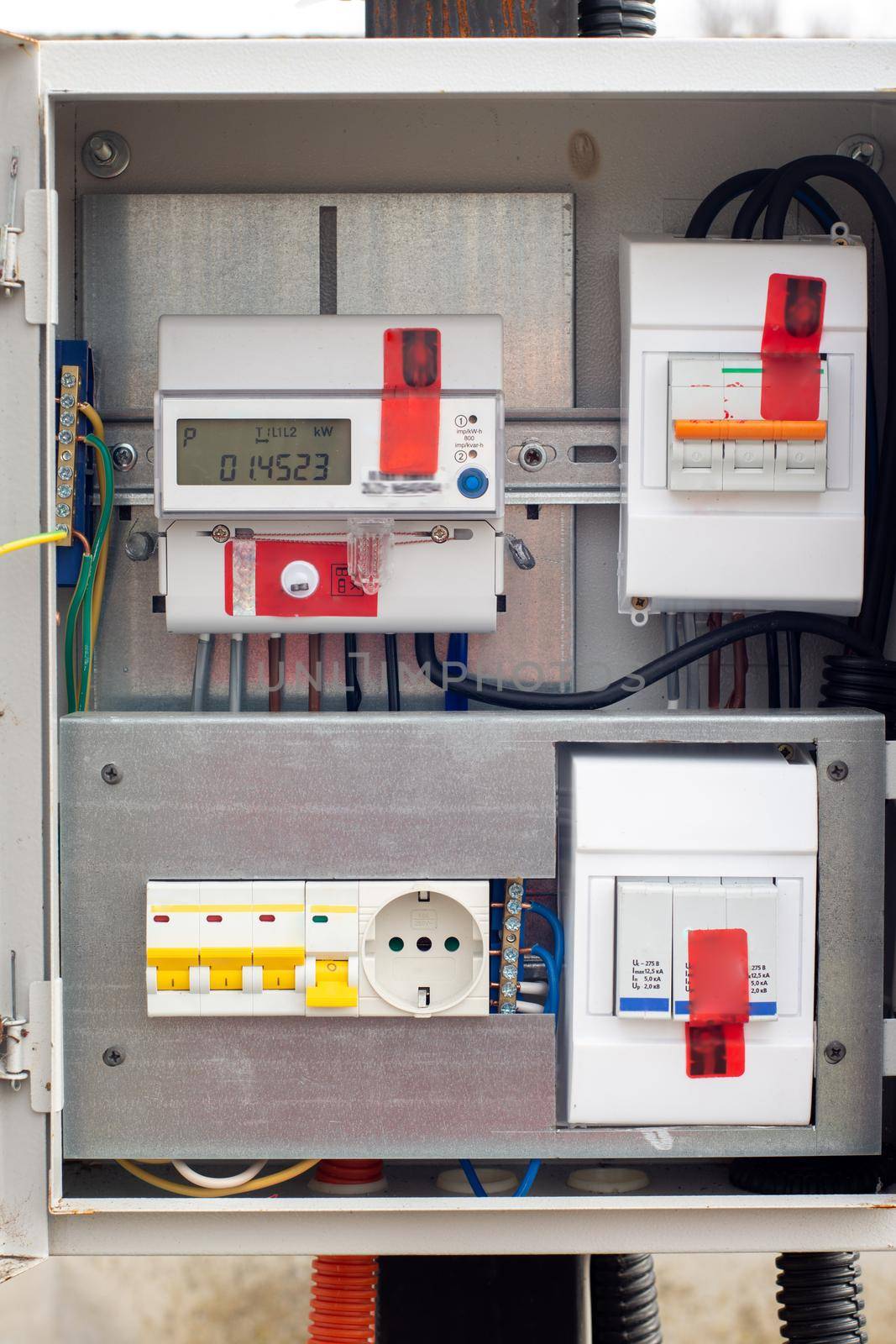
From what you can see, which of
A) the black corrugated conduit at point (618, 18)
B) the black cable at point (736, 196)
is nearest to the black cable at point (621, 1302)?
the black cable at point (736, 196)

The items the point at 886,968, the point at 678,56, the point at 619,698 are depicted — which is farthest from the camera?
the point at 619,698

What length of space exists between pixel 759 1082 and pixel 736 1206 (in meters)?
0.10

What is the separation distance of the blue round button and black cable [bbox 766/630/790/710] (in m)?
0.33

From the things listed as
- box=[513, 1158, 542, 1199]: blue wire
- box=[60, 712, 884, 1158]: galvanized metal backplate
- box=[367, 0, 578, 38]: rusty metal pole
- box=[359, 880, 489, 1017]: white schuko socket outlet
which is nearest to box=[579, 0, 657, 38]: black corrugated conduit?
box=[367, 0, 578, 38]: rusty metal pole

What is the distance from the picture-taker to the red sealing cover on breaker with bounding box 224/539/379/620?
1.08 metres

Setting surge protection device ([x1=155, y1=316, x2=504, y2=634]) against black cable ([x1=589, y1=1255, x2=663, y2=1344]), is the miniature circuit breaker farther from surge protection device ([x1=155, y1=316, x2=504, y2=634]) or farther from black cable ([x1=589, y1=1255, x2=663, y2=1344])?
black cable ([x1=589, y1=1255, x2=663, y2=1344])

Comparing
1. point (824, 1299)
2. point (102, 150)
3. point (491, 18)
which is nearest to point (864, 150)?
point (491, 18)

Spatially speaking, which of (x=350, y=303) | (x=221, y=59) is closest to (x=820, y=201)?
(x=350, y=303)

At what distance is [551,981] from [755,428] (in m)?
0.51

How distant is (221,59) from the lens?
3.08ft

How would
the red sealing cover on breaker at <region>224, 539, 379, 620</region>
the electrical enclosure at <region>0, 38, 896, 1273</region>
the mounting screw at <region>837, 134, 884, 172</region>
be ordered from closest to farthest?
the electrical enclosure at <region>0, 38, 896, 1273</region>, the red sealing cover on breaker at <region>224, 539, 379, 620</region>, the mounting screw at <region>837, 134, 884, 172</region>

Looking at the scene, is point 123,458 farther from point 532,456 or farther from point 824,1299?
point 824,1299

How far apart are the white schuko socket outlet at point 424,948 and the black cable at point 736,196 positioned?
2.16 ft

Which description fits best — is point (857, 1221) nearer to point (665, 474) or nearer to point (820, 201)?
point (665, 474)
